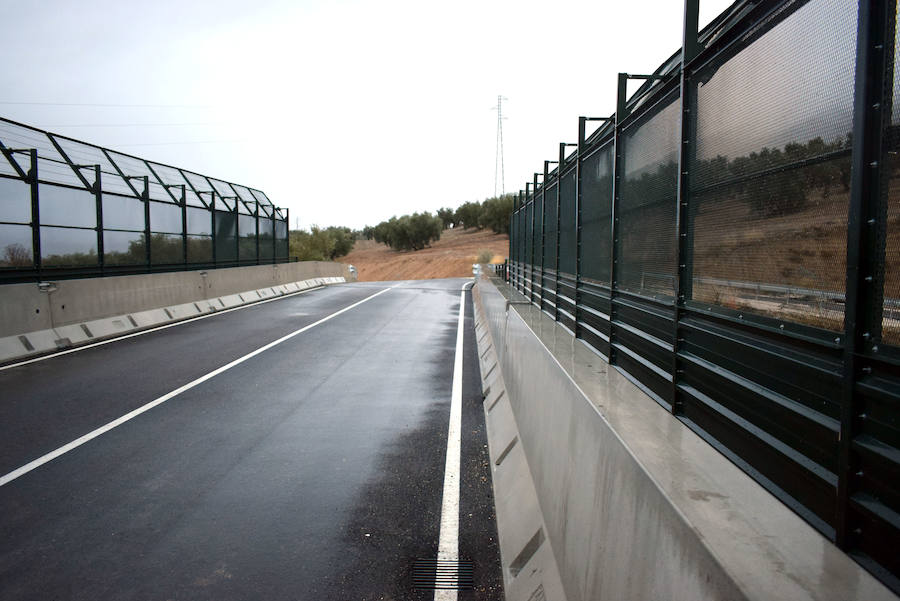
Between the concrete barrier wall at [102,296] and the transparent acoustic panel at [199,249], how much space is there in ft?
6.29

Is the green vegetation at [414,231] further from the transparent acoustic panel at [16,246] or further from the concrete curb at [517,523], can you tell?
the concrete curb at [517,523]

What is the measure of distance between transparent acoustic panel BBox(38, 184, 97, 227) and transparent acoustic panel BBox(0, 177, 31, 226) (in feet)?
1.36

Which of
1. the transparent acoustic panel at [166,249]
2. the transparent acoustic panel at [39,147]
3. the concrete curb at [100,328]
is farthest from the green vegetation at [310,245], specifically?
the transparent acoustic panel at [39,147]

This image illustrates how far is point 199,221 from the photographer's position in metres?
26.2

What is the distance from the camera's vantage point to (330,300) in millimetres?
25891

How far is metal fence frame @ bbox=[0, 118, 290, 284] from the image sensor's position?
15.5m

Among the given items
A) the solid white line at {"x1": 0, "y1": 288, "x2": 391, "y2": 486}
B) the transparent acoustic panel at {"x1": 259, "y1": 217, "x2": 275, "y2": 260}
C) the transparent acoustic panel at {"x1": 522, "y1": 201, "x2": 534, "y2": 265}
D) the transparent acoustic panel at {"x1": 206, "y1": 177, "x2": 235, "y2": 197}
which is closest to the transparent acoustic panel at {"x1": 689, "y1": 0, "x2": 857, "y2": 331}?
the solid white line at {"x1": 0, "y1": 288, "x2": 391, "y2": 486}

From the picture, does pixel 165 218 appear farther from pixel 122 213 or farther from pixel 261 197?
pixel 261 197

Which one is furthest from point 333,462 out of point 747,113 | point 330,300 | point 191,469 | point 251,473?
point 330,300

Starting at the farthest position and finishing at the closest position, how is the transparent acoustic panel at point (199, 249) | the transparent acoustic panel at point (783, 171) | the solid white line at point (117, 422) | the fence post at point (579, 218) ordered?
1. the transparent acoustic panel at point (199, 249)
2. the fence post at point (579, 218)
3. the solid white line at point (117, 422)
4. the transparent acoustic panel at point (783, 171)

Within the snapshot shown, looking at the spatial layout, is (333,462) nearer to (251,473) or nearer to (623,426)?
(251,473)

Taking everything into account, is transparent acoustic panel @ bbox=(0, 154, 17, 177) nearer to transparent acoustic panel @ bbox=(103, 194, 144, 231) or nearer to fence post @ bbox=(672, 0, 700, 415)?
transparent acoustic panel @ bbox=(103, 194, 144, 231)

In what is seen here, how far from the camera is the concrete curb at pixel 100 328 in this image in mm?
12383

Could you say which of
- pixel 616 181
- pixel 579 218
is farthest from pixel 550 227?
pixel 616 181
